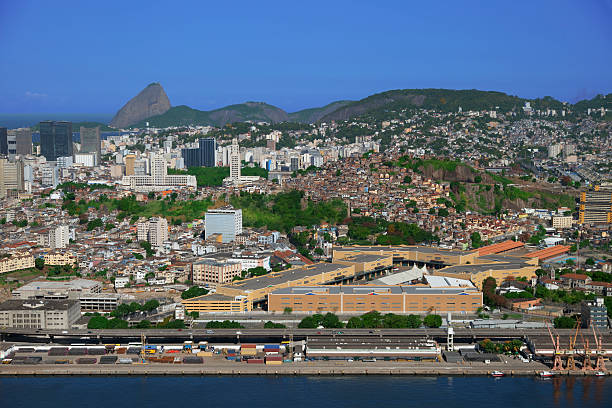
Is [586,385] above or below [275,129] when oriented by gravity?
below

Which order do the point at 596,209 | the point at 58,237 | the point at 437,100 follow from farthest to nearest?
the point at 437,100
the point at 596,209
the point at 58,237

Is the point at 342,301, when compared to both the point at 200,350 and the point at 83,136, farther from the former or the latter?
the point at 83,136

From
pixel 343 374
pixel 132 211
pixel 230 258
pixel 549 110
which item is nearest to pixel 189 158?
pixel 132 211

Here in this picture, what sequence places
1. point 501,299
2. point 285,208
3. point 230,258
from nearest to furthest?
point 501,299 → point 230,258 → point 285,208

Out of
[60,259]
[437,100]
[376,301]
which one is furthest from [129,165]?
[437,100]

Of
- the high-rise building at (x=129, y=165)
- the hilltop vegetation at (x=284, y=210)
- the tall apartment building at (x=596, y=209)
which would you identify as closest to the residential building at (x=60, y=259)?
the hilltop vegetation at (x=284, y=210)

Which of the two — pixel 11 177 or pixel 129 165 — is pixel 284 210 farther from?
pixel 129 165

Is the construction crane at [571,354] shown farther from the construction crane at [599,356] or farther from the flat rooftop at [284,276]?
the flat rooftop at [284,276]
